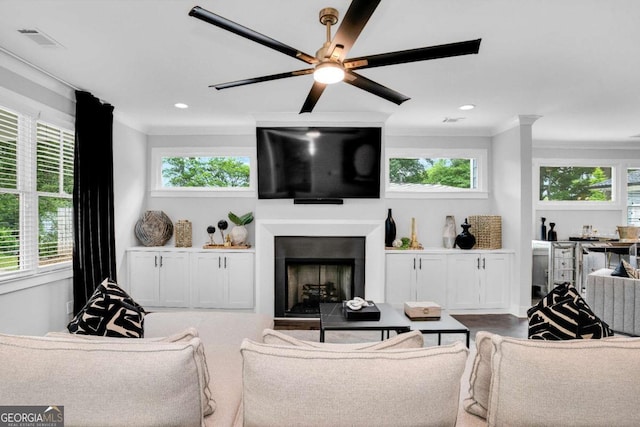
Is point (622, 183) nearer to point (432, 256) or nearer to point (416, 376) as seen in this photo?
point (432, 256)

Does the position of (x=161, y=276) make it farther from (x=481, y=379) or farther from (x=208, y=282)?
(x=481, y=379)

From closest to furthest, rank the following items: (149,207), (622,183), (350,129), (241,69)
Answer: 1. (241,69)
2. (350,129)
3. (149,207)
4. (622,183)

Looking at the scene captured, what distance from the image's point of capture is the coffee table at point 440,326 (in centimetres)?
258

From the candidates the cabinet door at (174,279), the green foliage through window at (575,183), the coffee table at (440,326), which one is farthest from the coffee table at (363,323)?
the green foliage through window at (575,183)

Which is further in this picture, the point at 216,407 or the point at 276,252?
the point at 276,252

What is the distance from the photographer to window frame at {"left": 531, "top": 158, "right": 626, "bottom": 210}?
5727mm

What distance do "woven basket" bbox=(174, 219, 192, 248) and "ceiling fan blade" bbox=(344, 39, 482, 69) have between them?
12.3 feet

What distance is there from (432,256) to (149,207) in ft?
12.8

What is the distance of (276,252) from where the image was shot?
14.5ft

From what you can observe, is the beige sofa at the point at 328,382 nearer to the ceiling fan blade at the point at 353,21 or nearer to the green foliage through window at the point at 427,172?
the ceiling fan blade at the point at 353,21

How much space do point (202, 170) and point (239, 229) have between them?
43.6 inches

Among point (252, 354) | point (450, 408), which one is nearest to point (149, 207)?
point (252, 354)

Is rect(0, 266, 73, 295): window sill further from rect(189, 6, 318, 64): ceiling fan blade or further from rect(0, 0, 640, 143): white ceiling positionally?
rect(189, 6, 318, 64): ceiling fan blade

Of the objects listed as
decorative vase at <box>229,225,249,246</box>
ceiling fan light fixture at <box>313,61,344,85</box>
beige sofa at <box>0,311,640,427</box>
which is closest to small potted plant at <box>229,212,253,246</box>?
decorative vase at <box>229,225,249,246</box>
